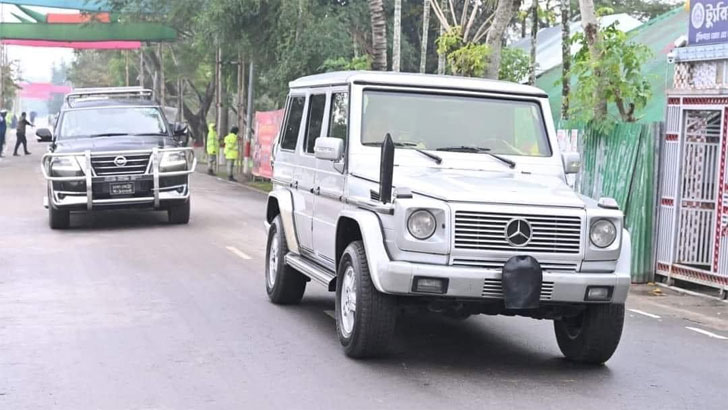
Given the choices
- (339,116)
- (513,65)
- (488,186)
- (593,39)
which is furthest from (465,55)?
(488,186)

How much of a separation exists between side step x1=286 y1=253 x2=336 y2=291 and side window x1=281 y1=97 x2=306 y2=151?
1169 mm

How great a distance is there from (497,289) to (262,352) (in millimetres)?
2030

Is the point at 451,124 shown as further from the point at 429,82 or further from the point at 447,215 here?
the point at 447,215

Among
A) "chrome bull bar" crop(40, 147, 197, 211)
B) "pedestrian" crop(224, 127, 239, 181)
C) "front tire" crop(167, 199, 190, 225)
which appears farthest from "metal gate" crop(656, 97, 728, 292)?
"pedestrian" crop(224, 127, 239, 181)

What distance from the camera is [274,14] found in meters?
30.1

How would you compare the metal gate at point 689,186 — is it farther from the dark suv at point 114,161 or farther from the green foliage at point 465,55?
the dark suv at point 114,161

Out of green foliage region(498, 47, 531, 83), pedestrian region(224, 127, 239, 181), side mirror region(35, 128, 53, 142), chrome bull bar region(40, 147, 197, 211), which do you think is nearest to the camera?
chrome bull bar region(40, 147, 197, 211)

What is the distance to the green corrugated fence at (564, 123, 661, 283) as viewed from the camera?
14.6 metres

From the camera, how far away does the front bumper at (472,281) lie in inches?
305

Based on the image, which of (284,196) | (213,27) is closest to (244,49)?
(213,27)

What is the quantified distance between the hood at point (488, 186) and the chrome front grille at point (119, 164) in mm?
10018

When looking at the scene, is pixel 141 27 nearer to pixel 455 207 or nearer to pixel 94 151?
pixel 94 151

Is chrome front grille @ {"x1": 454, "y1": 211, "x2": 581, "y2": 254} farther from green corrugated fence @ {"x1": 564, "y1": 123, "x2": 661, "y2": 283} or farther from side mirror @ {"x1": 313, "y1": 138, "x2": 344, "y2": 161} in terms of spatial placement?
green corrugated fence @ {"x1": 564, "y1": 123, "x2": 661, "y2": 283}

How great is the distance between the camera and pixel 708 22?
13992 mm
